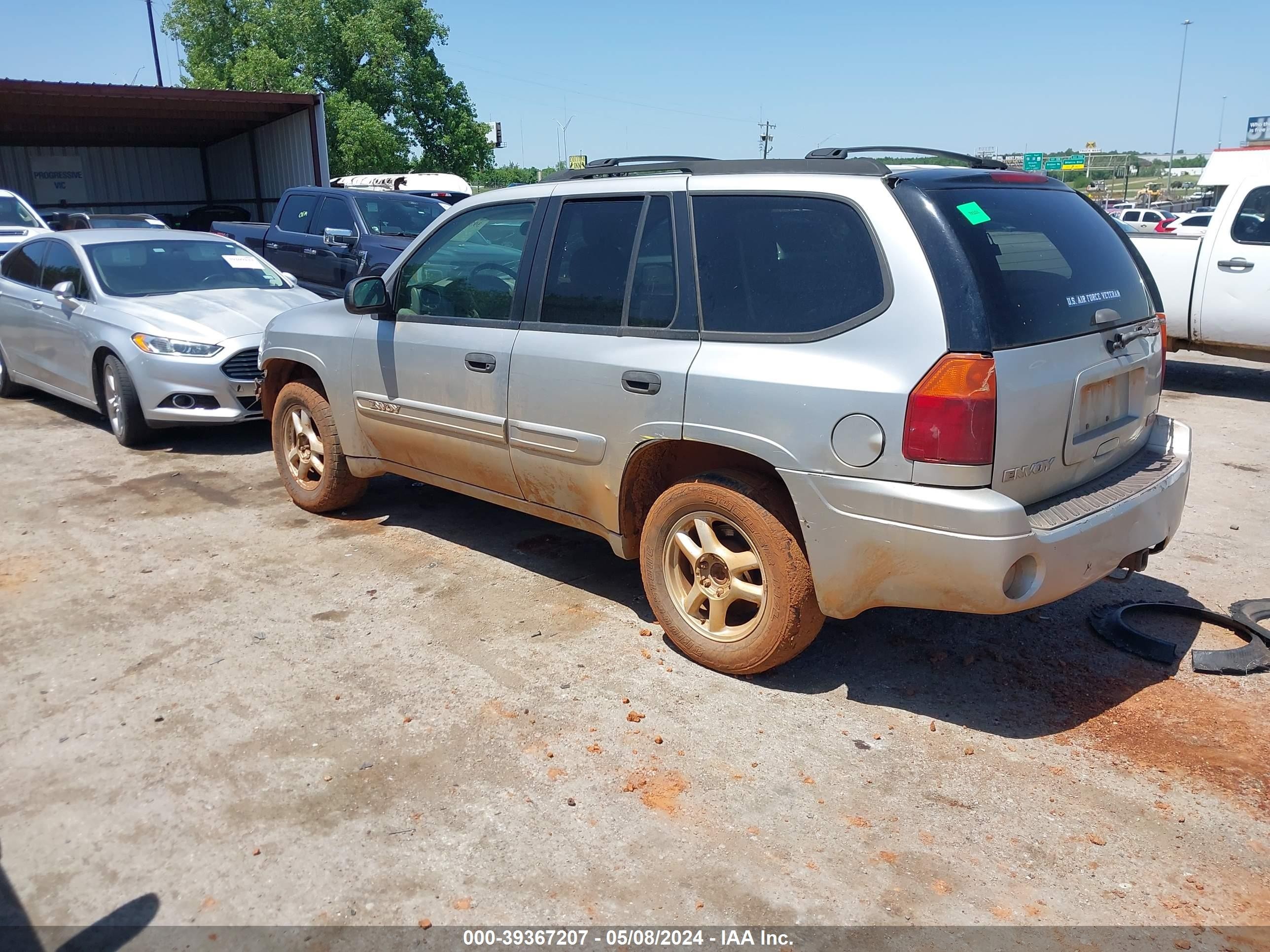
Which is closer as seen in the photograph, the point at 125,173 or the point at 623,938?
the point at 623,938

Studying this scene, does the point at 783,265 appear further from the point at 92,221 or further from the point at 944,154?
the point at 92,221

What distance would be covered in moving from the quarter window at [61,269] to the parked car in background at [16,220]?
247 inches

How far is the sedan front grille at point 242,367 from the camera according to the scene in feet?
24.2

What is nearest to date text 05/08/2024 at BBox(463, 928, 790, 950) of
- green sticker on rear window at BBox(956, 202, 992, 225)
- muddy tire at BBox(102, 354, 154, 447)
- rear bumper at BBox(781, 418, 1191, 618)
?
rear bumper at BBox(781, 418, 1191, 618)

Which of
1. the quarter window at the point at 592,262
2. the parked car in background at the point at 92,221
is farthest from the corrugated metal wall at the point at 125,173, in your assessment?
the quarter window at the point at 592,262

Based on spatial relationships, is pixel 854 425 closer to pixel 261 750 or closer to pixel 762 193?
pixel 762 193

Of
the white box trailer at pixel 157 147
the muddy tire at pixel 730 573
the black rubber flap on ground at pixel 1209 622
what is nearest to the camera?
the muddy tire at pixel 730 573

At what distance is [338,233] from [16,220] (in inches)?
256

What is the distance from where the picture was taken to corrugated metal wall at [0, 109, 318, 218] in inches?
934

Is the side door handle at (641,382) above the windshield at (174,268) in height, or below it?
below

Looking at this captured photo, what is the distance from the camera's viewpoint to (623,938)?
102 inches

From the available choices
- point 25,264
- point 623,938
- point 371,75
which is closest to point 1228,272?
point 623,938

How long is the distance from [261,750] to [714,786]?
5.33 ft

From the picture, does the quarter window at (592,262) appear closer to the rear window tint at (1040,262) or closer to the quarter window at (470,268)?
the quarter window at (470,268)
